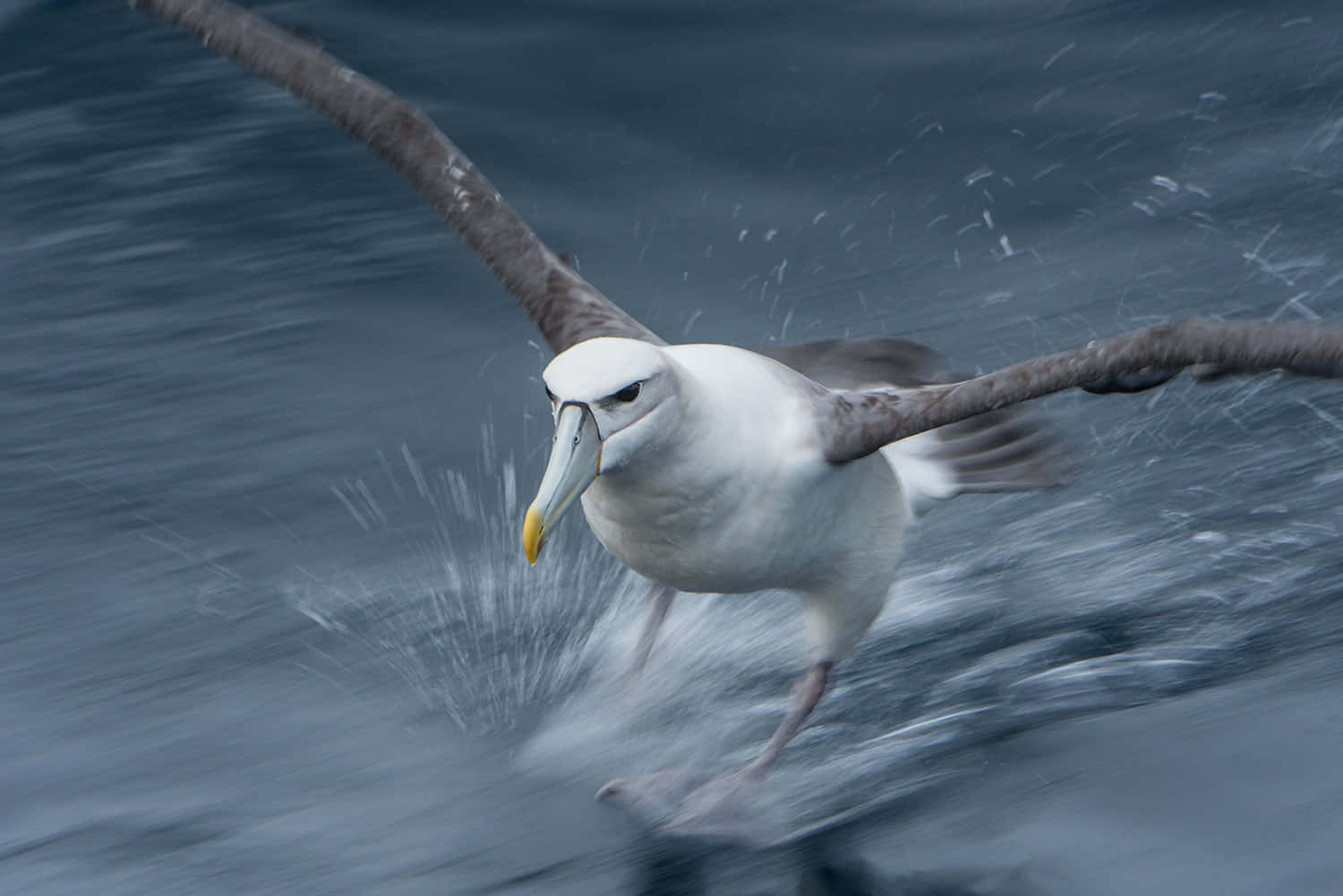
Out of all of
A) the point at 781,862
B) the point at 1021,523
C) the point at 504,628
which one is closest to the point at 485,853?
the point at 781,862

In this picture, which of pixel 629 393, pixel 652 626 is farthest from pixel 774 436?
pixel 652 626

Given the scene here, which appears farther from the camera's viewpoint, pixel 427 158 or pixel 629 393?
pixel 427 158

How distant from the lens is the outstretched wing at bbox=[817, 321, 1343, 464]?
4.45m

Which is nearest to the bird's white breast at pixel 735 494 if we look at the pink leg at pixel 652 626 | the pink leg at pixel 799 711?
the pink leg at pixel 799 711

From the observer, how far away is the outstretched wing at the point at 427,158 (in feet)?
17.2

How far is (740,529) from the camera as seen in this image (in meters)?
4.41

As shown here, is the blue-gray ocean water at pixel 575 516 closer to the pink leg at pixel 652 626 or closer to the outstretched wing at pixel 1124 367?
the pink leg at pixel 652 626

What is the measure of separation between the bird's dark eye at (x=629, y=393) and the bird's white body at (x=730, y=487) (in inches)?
1.2

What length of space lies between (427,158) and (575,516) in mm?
1429

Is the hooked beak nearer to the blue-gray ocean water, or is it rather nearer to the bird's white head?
the bird's white head

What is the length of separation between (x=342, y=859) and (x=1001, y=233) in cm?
469

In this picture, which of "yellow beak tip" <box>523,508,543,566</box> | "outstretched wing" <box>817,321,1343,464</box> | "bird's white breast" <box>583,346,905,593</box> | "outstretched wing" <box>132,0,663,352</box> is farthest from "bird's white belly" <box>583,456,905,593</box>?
"outstretched wing" <box>132,0,663,352</box>

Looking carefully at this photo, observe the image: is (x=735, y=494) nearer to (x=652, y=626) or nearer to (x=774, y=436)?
(x=774, y=436)

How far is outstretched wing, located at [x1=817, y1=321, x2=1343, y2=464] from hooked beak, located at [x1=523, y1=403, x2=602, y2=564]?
0.85 meters
